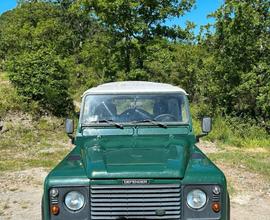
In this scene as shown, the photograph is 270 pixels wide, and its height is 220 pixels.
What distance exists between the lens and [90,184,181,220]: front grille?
4.04m

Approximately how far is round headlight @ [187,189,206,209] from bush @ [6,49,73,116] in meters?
13.6

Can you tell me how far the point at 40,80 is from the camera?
17391 millimetres

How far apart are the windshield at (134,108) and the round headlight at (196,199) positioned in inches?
69.9

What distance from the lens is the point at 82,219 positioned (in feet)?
13.4

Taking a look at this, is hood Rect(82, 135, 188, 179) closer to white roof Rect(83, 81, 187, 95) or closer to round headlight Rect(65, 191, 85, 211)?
round headlight Rect(65, 191, 85, 211)

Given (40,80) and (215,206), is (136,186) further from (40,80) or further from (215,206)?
(40,80)

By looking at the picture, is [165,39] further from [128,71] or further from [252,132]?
[252,132]

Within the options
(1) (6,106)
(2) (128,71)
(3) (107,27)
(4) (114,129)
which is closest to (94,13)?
(3) (107,27)

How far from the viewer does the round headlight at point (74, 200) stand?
4141 mm

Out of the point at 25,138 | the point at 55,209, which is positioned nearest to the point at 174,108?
the point at 55,209

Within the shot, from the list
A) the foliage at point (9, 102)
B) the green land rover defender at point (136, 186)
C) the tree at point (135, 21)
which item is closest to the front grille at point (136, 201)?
the green land rover defender at point (136, 186)

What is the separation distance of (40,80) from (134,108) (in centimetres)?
1199

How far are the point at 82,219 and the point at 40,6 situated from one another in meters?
40.8

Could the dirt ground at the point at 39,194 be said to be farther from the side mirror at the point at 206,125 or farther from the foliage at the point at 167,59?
the foliage at the point at 167,59
